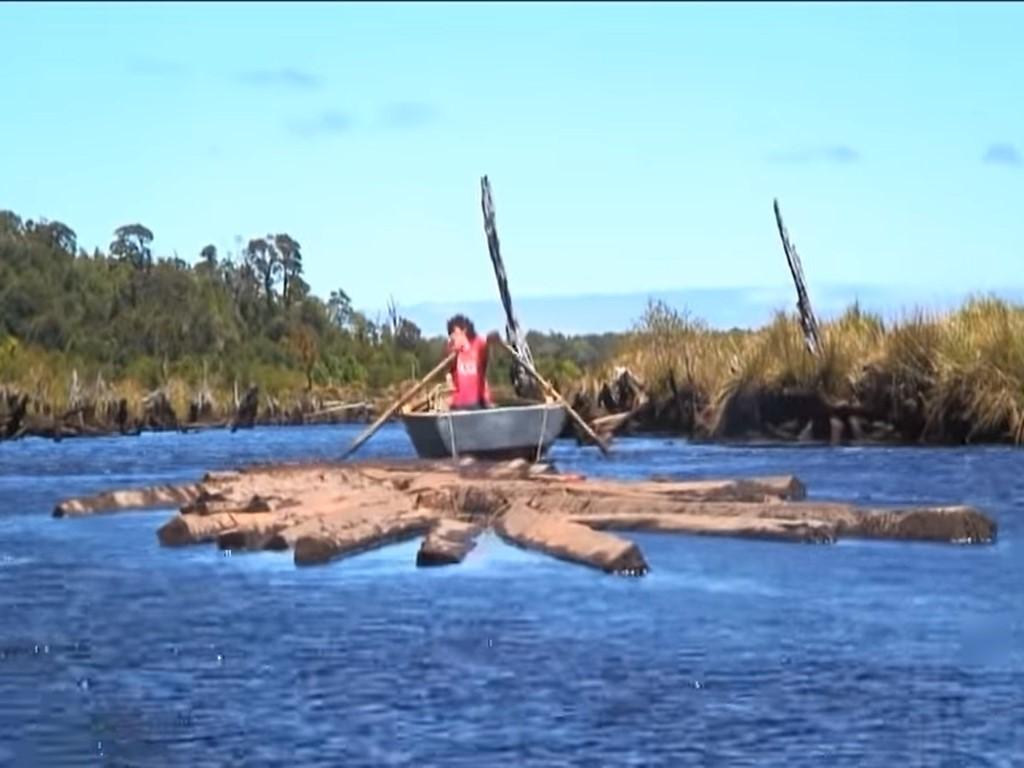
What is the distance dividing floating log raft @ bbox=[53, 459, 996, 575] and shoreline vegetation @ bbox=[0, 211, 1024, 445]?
14.7m

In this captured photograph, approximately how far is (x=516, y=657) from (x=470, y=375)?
690 inches

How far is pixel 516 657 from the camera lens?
13336mm

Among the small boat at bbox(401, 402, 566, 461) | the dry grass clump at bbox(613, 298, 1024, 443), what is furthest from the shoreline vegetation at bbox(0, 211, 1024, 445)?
the small boat at bbox(401, 402, 566, 461)

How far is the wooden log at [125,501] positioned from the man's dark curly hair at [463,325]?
545cm

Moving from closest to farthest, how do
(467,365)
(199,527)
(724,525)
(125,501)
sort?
1. (724,525)
2. (199,527)
3. (125,501)
4. (467,365)

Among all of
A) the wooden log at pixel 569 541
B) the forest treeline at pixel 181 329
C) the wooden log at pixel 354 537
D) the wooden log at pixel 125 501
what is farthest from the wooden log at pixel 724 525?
the forest treeline at pixel 181 329

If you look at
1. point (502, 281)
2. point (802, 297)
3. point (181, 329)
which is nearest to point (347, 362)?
point (181, 329)

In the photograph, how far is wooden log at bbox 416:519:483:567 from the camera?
1866 cm

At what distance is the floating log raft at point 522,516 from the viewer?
19141 mm

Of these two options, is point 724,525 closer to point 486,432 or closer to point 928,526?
point 928,526

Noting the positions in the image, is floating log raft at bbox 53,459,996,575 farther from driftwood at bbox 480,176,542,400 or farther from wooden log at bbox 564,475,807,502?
driftwood at bbox 480,176,542,400

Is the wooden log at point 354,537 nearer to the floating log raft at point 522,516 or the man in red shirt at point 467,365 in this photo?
the floating log raft at point 522,516

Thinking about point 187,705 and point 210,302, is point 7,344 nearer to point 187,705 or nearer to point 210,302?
point 210,302

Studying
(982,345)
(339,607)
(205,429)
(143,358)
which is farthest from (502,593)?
(143,358)
